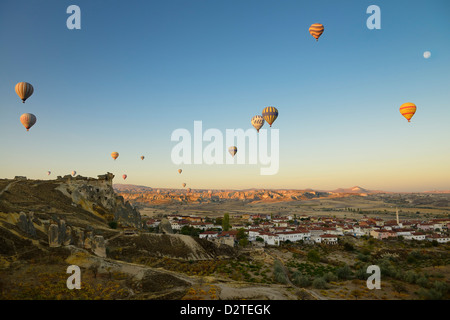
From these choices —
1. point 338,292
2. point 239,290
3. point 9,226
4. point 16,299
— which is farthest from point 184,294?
point 9,226

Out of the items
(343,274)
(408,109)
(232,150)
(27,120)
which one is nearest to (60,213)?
(27,120)

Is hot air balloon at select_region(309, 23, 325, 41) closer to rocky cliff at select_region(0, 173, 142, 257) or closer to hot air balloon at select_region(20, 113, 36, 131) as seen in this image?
rocky cliff at select_region(0, 173, 142, 257)

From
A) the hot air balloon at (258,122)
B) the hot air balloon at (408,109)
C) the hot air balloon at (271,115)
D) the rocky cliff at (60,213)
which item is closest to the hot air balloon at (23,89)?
the rocky cliff at (60,213)

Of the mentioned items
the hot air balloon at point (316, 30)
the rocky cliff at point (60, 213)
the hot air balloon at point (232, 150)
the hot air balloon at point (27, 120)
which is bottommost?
the rocky cliff at point (60, 213)

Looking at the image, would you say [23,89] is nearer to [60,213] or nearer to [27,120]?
[27,120]

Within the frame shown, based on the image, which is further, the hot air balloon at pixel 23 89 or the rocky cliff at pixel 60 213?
the hot air balloon at pixel 23 89

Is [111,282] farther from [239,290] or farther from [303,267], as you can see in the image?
[303,267]

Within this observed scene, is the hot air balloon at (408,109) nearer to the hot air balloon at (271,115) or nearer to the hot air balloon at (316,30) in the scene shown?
the hot air balloon at (316,30)

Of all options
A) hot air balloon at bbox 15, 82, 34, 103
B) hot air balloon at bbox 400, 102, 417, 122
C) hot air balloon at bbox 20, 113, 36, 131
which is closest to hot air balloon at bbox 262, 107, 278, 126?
hot air balloon at bbox 400, 102, 417, 122
